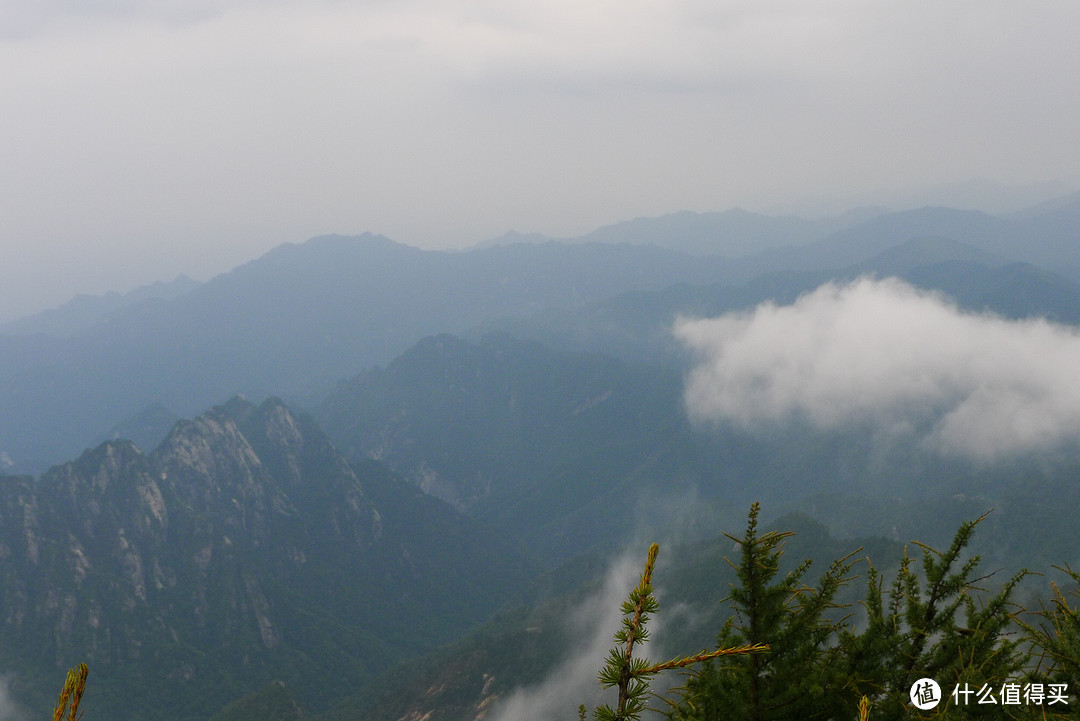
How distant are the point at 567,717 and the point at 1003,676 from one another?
192 metres

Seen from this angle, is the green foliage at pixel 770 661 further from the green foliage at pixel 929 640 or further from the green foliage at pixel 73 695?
the green foliage at pixel 73 695

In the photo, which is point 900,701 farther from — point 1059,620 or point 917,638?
point 1059,620

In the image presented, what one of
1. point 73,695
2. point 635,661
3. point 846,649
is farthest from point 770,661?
point 73,695

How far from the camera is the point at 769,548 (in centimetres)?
1435

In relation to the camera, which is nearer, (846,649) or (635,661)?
(635,661)

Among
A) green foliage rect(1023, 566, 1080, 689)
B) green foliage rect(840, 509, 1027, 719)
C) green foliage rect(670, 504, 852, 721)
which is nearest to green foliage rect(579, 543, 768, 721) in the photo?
green foliage rect(670, 504, 852, 721)

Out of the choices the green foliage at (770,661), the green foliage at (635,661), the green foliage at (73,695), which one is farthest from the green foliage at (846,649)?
the green foliage at (73,695)

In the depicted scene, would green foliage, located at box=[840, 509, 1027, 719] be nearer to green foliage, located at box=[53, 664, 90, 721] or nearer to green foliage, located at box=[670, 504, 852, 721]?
green foliage, located at box=[670, 504, 852, 721]

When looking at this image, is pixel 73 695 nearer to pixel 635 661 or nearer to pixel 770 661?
pixel 635 661

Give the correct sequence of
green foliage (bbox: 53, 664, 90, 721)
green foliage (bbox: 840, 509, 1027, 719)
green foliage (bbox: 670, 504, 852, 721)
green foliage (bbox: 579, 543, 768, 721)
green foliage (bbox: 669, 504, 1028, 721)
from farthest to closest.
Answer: green foliage (bbox: 840, 509, 1027, 719), green foliage (bbox: 670, 504, 852, 721), green foliage (bbox: 669, 504, 1028, 721), green foliage (bbox: 579, 543, 768, 721), green foliage (bbox: 53, 664, 90, 721)

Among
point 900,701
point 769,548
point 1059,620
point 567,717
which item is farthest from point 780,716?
point 567,717

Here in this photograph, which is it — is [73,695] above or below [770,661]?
above

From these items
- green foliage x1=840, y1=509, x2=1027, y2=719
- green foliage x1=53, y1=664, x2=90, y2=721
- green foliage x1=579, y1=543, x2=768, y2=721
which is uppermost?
green foliage x1=53, y1=664, x2=90, y2=721

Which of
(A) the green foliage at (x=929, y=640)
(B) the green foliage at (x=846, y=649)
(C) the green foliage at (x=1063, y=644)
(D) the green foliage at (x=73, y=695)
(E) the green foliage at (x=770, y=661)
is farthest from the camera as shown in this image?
(A) the green foliage at (x=929, y=640)
